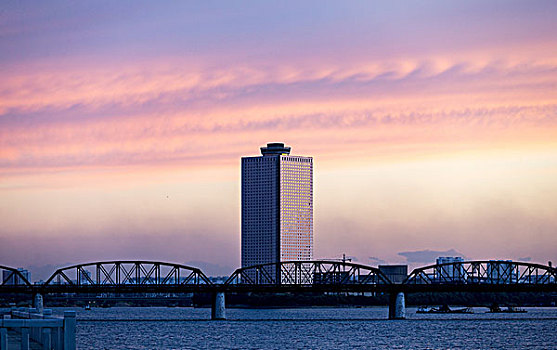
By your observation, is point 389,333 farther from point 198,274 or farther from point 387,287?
point 198,274

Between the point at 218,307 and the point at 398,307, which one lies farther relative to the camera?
the point at 398,307

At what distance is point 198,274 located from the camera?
7411 inches

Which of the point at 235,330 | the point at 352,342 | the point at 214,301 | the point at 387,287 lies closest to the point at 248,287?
the point at 214,301

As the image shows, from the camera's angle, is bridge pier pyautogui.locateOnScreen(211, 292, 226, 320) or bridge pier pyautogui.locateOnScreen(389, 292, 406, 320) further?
bridge pier pyautogui.locateOnScreen(389, 292, 406, 320)

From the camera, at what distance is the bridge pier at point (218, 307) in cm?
17475

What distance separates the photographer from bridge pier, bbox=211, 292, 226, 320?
17475 cm

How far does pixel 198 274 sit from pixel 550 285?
62.8 m

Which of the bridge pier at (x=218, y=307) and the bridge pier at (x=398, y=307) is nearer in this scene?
the bridge pier at (x=218, y=307)

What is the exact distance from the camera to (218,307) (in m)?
176

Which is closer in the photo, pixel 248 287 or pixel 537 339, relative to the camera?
pixel 537 339

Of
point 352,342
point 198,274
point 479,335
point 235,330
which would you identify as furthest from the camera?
point 198,274

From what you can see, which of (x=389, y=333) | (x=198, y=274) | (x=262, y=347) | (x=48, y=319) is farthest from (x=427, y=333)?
(x=48, y=319)

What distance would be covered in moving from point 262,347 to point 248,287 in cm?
7581

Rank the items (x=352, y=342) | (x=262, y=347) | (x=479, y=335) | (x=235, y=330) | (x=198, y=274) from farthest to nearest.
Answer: (x=198, y=274) → (x=235, y=330) → (x=479, y=335) → (x=352, y=342) → (x=262, y=347)
